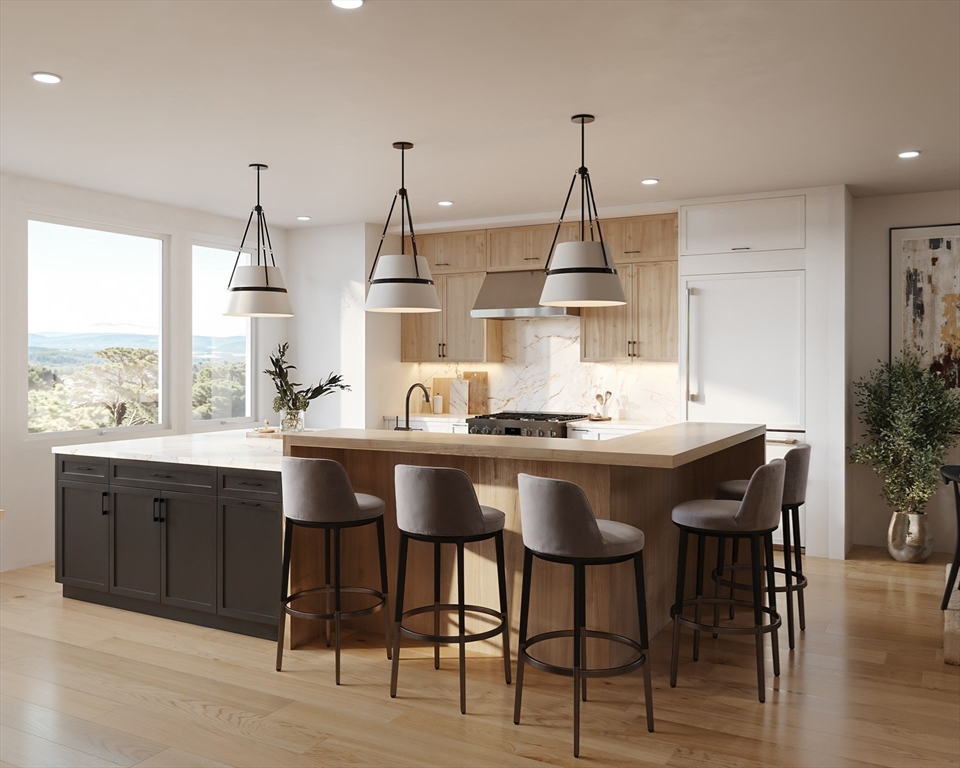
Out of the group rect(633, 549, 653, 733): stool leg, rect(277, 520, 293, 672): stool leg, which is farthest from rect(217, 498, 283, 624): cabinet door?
rect(633, 549, 653, 733): stool leg

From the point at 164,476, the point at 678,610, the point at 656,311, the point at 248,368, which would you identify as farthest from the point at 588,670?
the point at 248,368

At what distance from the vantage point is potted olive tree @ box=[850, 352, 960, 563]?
5.48m

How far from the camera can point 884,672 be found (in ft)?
11.6

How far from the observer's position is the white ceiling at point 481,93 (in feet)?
9.68

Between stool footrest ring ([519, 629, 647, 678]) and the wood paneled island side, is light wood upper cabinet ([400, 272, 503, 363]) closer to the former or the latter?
the wood paneled island side

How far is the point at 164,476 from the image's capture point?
169 inches

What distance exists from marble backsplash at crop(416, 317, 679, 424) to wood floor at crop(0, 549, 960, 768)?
2.84 m

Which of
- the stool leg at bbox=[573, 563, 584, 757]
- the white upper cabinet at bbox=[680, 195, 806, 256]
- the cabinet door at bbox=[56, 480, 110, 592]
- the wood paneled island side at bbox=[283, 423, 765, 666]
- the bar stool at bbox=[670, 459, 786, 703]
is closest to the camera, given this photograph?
the stool leg at bbox=[573, 563, 584, 757]

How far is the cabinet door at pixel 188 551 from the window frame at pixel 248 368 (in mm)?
Answer: 2466

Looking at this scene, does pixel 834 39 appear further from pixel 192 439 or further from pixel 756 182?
pixel 192 439

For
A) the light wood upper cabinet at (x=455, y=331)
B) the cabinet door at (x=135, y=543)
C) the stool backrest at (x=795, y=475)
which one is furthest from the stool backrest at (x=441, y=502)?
the light wood upper cabinet at (x=455, y=331)

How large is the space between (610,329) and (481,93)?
3349 mm

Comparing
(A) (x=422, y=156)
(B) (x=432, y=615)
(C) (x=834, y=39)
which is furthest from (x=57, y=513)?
(C) (x=834, y=39)

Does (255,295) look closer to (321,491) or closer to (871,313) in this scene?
(321,491)
